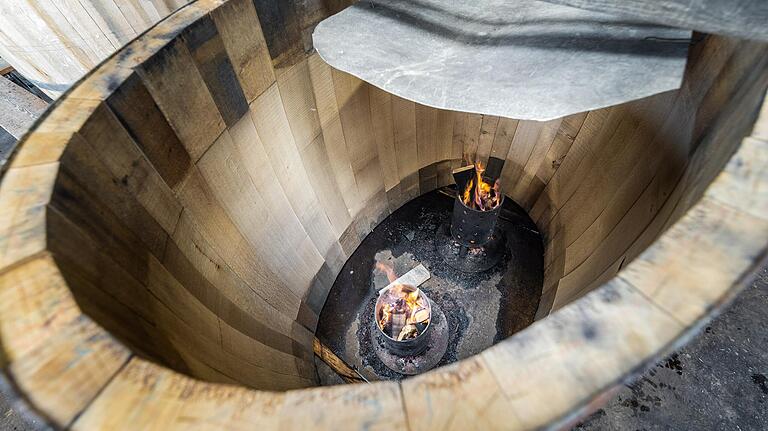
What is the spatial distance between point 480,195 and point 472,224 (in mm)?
200

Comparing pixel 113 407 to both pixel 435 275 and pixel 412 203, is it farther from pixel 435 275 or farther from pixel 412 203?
pixel 412 203

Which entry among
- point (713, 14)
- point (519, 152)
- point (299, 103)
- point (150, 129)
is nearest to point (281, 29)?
point (299, 103)

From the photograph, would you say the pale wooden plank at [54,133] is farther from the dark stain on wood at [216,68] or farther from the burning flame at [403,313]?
the burning flame at [403,313]

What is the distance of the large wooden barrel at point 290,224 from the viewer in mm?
737

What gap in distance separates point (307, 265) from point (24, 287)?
1630mm

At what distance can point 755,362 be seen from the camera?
6.47 feet

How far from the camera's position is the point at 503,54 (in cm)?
135

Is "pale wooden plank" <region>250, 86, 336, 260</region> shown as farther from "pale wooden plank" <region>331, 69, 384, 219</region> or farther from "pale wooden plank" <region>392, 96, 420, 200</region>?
"pale wooden plank" <region>392, 96, 420, 200</region>

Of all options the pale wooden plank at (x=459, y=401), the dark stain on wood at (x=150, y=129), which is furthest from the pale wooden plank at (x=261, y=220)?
the pale wooden plank at (x=459, y=401)

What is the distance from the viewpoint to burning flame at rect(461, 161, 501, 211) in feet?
8.45

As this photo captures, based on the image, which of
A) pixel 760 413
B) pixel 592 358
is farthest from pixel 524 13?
pixel 760 413

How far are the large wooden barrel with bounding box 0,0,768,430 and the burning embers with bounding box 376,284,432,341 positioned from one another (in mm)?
471

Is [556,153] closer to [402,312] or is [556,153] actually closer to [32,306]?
[402,312]

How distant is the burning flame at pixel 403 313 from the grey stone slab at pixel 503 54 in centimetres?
151
